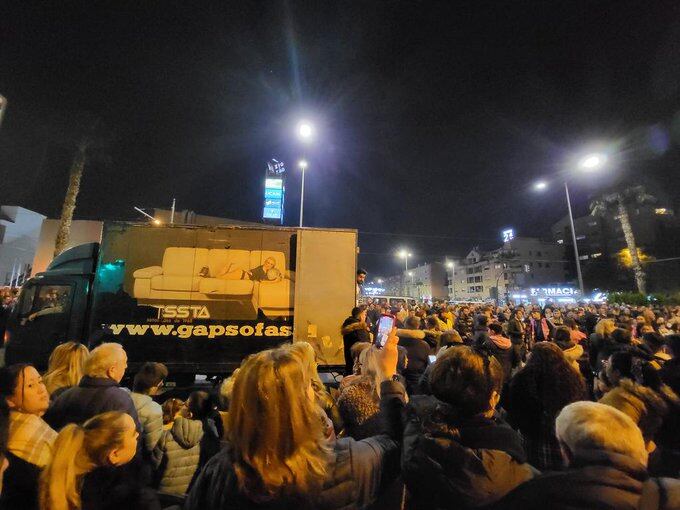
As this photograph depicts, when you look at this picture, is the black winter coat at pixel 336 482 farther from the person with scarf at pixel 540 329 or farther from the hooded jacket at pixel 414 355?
the person with scarf at pixel 540 329

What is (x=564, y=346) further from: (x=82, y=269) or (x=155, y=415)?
(x=82, y=269)

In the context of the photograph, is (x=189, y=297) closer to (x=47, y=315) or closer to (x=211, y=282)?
(x=211, y=282)

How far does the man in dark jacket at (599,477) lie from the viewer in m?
1.48

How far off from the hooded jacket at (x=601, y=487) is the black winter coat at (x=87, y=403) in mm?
2953

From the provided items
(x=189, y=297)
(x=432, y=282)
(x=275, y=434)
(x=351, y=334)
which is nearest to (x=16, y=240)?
(x=189, y=297)

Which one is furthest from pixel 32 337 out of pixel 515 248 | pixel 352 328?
pixel 515 248

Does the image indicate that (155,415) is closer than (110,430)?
No

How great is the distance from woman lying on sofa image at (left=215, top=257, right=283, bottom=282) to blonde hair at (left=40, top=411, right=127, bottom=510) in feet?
18.9

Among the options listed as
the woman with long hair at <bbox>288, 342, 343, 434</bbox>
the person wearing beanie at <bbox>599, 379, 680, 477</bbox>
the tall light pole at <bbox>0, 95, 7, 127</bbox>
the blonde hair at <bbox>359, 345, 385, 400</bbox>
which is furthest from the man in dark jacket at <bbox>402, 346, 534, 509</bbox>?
the tall light pole at <bbox>0, 95, 7, 127</bbox>

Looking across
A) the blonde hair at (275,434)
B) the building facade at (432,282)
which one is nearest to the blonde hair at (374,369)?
the blonde hair at (275,434)

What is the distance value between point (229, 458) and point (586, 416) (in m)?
1.77

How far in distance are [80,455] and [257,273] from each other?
597 centimetres

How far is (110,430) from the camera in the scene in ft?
5.97

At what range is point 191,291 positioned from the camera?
7.37 metres
